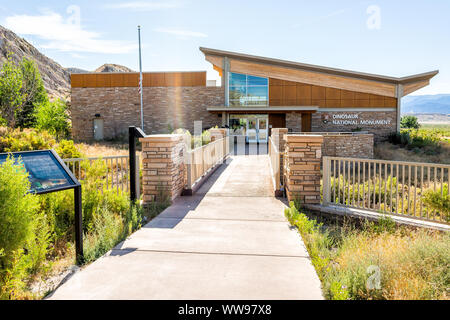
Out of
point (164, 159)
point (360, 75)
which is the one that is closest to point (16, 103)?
point (164, 159)

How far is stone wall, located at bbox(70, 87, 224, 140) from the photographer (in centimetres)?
3447

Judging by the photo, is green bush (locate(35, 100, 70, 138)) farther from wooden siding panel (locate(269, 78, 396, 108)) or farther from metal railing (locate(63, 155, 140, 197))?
metal railing (locate(63, 155, 140, 197))

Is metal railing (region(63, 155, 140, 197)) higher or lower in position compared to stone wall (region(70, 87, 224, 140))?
lower

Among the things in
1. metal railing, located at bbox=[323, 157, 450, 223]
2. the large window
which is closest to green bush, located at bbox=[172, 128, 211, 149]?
metal railing, located at bbox=[323, 157, 450, 223]

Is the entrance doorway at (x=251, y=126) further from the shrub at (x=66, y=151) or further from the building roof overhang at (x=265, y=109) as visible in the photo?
the shrub at (x=66, y=151)

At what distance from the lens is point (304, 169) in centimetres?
790

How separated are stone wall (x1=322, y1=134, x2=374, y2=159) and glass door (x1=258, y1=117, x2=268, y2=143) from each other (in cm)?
867

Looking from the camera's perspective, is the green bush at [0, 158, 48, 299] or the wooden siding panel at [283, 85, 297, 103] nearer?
the green bush at [0, 158, 48, 299]

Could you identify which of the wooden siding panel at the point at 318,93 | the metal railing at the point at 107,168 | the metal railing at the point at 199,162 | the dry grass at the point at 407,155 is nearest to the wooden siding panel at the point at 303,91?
the wooden siding panel at the point at 318,93

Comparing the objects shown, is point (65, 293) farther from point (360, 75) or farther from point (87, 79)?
point (87, 79)

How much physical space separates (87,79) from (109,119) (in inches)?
183

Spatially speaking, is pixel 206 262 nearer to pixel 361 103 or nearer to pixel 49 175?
pixel 49 175

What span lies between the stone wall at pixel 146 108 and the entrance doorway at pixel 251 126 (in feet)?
5.75
